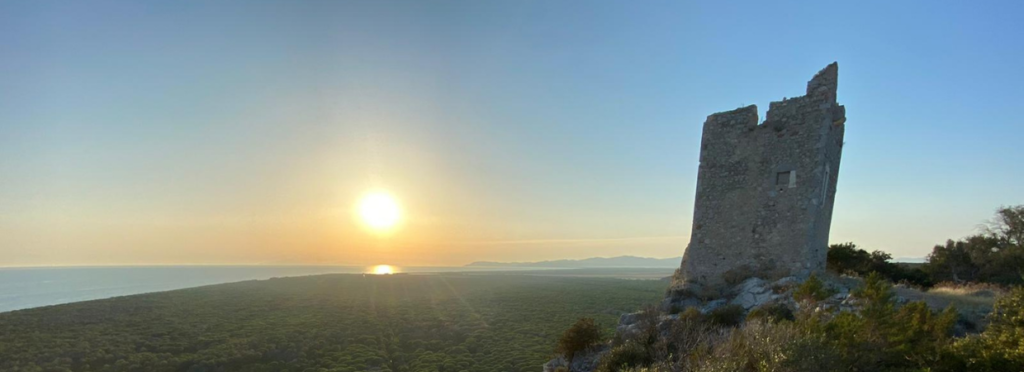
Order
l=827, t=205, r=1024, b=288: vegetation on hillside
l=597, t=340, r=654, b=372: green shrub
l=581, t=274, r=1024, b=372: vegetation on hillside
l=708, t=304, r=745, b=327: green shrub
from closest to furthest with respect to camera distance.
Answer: l=581, t=274, r=1024, b=372: vegetation on hillside < l=597, t=340, r=654, b=372: green shrub < l=708, t=304, r=745, b=327: green shrub < l=827, t=205, r=1024, b=288: vegetation on hillside

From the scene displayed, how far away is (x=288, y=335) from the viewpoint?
26.3m

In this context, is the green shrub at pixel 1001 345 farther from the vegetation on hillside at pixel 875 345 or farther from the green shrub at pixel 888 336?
the green shrub at pixel 888 336

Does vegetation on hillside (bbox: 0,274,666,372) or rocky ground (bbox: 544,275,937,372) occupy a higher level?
rocky ground (bbox: 544,275,937,372)

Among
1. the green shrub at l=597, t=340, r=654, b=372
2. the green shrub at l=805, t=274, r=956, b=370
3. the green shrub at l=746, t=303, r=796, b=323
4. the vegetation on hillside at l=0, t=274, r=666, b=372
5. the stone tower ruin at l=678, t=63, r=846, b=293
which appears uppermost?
the stone tower ruin at l=678, t=63, r=846, b=293

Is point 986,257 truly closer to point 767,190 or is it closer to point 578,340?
point 767,190

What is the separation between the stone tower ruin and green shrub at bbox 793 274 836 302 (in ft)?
9.68

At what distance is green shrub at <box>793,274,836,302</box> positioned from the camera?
9.04 metres

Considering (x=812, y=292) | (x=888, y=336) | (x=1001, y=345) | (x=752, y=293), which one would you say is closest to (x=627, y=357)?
(x=812, y=292)

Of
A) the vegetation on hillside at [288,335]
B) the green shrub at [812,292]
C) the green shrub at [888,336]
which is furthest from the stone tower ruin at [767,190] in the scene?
the vegetation on hillside at [288,335]

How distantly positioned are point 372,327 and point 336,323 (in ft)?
10.3

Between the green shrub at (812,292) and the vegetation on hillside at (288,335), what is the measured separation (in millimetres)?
12805

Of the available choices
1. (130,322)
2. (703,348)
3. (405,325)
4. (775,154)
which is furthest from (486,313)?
(703,348)

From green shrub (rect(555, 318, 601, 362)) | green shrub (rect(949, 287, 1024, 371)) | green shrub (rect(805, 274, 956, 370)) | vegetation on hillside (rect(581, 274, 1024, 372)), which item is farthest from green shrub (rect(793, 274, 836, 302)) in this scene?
green shrub (rect(555, 318, 601, 362))

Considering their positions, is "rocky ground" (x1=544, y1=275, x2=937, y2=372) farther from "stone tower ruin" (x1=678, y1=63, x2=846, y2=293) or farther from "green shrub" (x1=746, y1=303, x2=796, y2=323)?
"stone tower ruin" (x1=678, y1=63, x2=846, y2=293)
